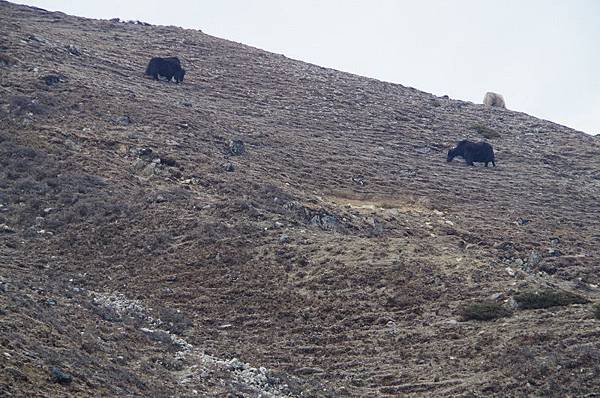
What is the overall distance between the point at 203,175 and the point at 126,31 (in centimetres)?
3278

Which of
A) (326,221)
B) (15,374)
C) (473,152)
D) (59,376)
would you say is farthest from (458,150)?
(15,374)

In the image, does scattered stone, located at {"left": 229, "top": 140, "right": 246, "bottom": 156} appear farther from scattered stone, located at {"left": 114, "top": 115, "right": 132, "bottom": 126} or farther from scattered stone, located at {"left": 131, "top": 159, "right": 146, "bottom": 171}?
scattered stone, located at {"left": 131, "top": 159, "right": 146, "bottom": 171}

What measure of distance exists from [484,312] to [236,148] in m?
18.3

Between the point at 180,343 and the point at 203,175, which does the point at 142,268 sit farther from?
the point at 203,175

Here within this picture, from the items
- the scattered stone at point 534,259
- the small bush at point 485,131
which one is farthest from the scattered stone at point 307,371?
the small bush at point 485,131

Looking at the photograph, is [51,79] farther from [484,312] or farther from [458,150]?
[484,312]

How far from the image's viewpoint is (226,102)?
47000 millimetres

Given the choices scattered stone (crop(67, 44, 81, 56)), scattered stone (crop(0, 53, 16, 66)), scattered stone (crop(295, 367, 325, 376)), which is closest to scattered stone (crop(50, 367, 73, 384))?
scattered stone (crop(295, 367, 325, 376))

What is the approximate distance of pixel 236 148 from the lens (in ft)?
120

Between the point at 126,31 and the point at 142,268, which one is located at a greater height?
the point at 126,31

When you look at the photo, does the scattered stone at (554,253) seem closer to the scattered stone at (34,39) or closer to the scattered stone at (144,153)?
the scattered stone at (144,153)

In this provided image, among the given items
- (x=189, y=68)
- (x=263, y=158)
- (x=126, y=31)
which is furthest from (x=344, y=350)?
(x=126, y=31)

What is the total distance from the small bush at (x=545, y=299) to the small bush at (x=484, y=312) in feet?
1.76

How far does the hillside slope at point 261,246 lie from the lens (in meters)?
17.5
